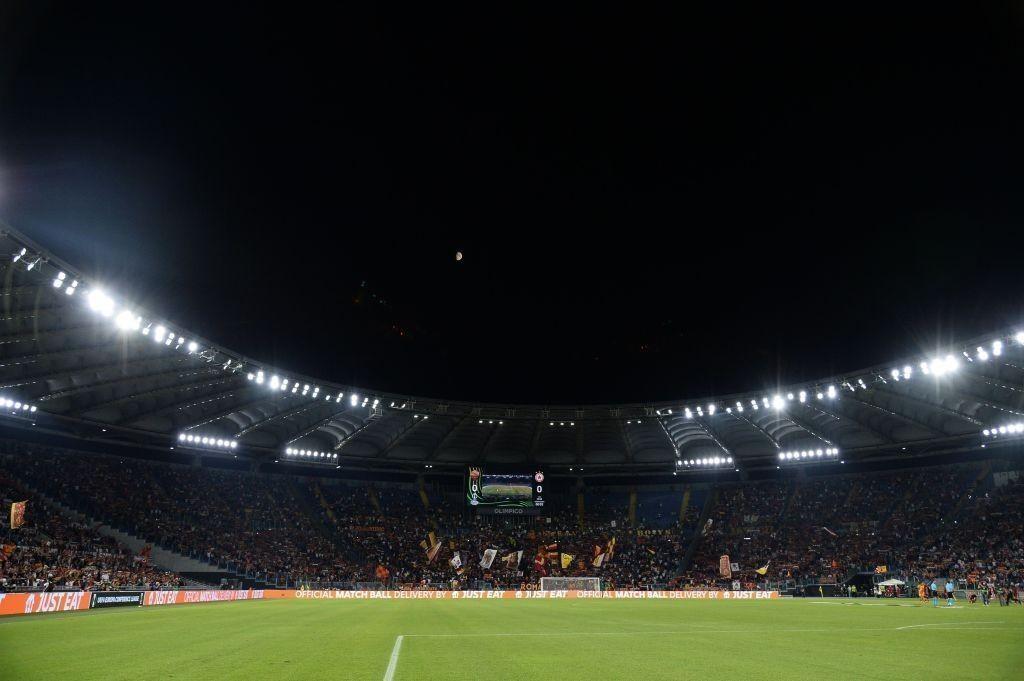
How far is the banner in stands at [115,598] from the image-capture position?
3094cm

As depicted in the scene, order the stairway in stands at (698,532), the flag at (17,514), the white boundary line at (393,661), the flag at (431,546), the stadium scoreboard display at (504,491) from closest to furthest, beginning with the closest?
1. the white boundary line at (393,661)
2. the flag at (17,514)
3. the stairway in stands at (698,532)
4. the flag at (431,546)
5. the stadium scoreboard display at (504,491)

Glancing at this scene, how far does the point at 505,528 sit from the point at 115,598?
4243 cm

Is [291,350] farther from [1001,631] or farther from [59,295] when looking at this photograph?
[1001,631]

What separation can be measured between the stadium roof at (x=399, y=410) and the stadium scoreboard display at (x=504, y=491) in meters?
2.41

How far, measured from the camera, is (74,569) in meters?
37.2

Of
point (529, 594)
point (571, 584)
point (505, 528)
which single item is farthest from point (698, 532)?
point (529, 594)

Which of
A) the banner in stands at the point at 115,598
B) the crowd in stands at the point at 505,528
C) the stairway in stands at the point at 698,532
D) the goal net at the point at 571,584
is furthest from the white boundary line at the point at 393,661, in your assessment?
the stairway in stands at the point at 698,532

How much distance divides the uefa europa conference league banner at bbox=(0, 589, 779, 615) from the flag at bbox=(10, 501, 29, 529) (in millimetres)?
10626

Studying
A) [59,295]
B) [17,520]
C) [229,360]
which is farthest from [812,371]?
[17,520]

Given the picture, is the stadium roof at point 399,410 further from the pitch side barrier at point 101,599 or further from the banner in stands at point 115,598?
the banner in stands at point 115,598

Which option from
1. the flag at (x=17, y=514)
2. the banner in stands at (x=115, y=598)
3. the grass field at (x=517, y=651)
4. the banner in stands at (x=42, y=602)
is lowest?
the banner in stands at (x=115, y=598)

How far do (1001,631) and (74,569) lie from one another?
42904mm

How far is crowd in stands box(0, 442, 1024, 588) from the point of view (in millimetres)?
46688

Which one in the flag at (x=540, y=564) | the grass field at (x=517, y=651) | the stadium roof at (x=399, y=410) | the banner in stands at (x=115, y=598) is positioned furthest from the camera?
the flag at (x=540, y=564)
